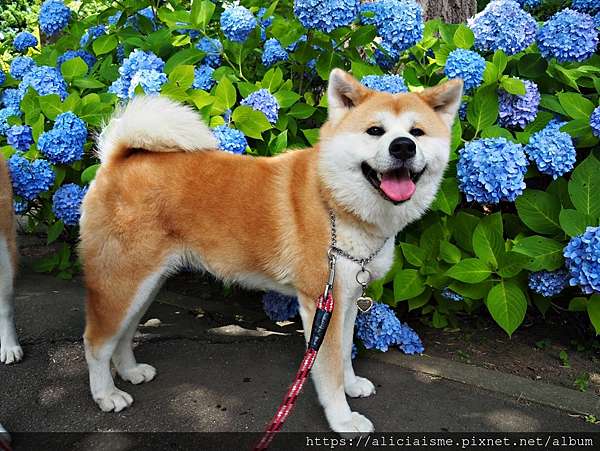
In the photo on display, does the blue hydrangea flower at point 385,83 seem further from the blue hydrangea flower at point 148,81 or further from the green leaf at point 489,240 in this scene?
the blue hydrangea flower at point 148,81

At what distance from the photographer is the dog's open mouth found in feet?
7.74

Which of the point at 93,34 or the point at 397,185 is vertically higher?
the point at 93,34

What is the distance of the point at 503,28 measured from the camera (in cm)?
348

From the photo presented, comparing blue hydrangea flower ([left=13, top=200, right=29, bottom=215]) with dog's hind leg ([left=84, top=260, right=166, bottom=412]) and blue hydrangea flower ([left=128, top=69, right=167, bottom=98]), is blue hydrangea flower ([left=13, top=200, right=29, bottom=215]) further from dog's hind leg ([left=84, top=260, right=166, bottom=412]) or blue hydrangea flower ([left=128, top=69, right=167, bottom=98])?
dog's hind leg ([left=84, top=260, right=166, bottom=412])

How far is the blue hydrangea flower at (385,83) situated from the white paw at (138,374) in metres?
2.18

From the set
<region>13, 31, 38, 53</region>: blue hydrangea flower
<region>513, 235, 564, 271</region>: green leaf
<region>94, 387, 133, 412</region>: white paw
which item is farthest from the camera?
<region>13, 31, 38, 53</region>: blue hydrangea flower

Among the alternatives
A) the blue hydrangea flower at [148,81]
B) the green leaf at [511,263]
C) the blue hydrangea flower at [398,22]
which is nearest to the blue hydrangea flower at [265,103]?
the blue hydrangea flower at [148,81]

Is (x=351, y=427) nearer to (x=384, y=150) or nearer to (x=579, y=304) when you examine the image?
(x=384, y=150)

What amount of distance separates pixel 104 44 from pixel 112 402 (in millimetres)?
2762

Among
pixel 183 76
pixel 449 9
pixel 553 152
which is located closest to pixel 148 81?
pixel 183 76

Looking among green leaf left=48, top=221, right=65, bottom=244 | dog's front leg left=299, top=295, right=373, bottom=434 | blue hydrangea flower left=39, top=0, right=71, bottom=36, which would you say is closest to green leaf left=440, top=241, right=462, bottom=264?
dog's front leg left=299, top=295, right=373, bottom=434

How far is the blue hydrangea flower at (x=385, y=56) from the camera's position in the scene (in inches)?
145

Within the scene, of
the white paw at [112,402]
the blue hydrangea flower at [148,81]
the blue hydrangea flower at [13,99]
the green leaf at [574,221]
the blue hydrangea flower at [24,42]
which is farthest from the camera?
the blue hydrangea flower at [24,42]

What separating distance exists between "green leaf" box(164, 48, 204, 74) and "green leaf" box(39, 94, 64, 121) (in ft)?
2.53
